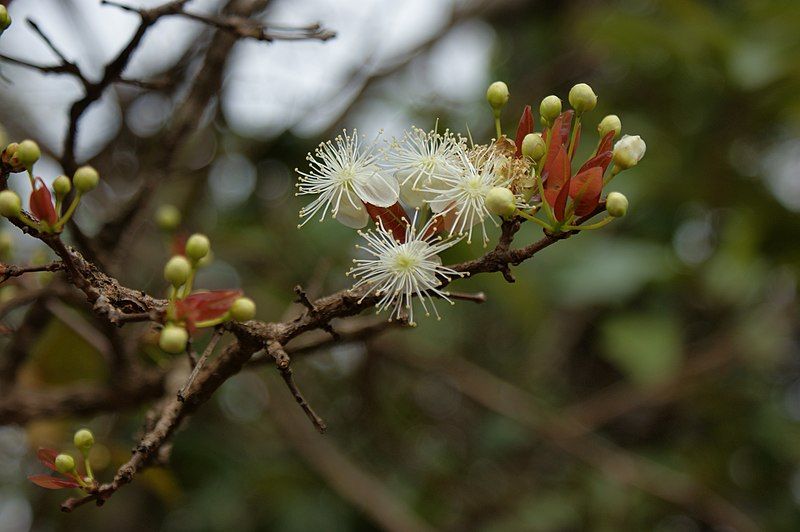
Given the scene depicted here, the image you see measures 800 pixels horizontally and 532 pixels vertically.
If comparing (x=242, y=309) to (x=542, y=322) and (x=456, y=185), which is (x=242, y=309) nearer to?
(x=456, y=185)

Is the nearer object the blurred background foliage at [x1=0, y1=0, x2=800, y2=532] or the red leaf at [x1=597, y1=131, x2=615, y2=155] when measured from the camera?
the red leaf at [x1=597, y1=131, x2=615, y2=155]

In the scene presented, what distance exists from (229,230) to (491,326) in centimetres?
112

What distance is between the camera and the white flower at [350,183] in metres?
0.77

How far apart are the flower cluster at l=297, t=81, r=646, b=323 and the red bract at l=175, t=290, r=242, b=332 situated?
0.39 feet

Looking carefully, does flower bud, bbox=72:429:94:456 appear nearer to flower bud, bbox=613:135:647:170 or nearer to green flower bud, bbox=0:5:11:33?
green flower bud, bbox=0:5:11:33

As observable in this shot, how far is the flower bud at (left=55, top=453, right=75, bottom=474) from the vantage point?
2.23 feet

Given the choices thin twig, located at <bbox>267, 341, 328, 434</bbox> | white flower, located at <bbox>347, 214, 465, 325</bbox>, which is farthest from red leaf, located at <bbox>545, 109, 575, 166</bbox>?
thin twig, located at <bbox>267, 341, 328, 434</bbox>

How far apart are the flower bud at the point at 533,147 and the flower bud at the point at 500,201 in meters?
0.05

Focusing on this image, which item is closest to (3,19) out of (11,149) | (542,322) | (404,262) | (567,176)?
(11,149)

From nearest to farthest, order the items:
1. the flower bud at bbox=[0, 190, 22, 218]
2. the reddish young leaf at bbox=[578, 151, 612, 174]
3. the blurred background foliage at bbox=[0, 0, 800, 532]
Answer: the flower bud at bbox=[0, 190, 22, 218], the reddish young leaf at bbox=[578, 151, 612, 174], the blurred background foliage at bbox=[0, 0, 800, 532]

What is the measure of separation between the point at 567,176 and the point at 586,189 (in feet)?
0.08

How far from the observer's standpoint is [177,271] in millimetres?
653

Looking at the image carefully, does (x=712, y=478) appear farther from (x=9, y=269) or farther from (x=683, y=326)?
(x=9, y=269)

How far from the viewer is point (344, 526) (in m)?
1.92
